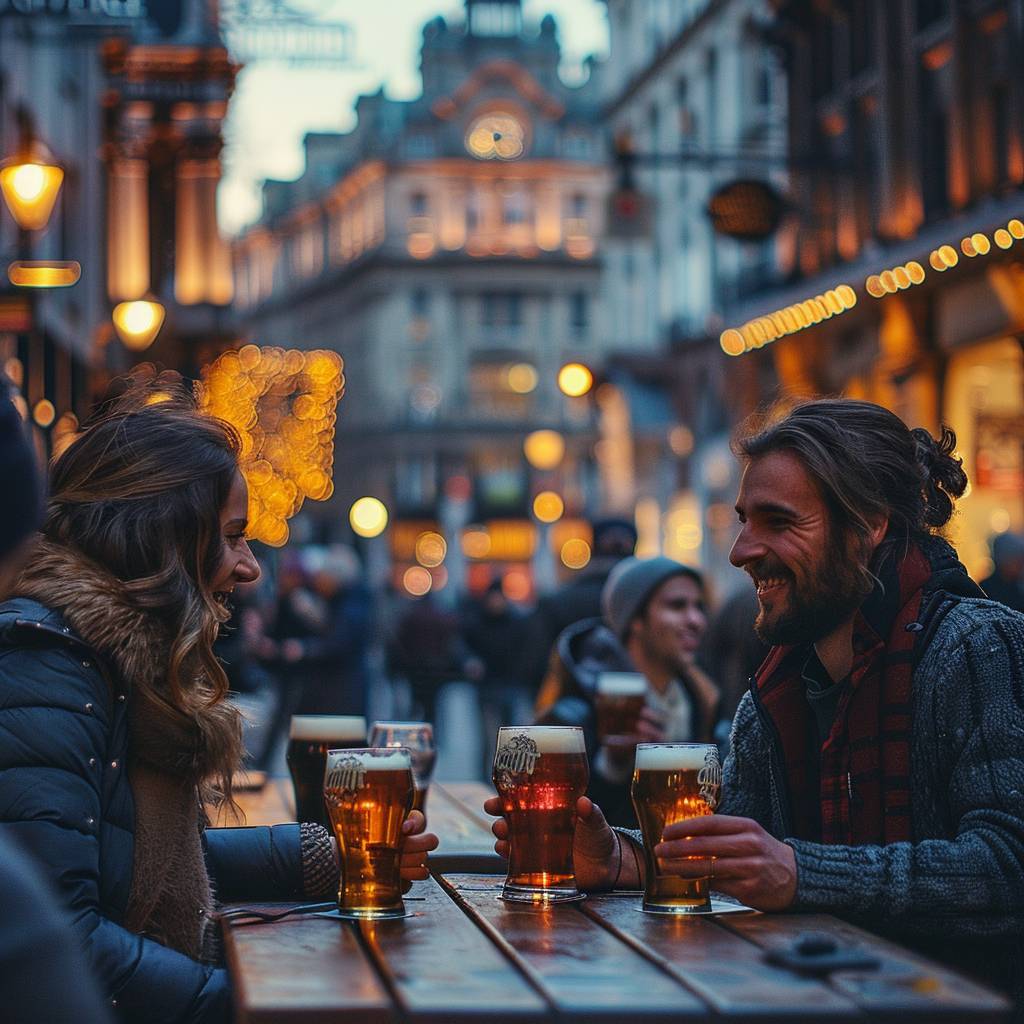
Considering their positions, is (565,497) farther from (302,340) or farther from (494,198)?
(302,340)

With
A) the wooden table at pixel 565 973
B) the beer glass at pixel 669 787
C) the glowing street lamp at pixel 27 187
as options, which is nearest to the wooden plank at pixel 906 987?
the wooden table at pixel 565 973

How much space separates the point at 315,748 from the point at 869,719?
62.1 inches

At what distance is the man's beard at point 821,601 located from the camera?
3631mm

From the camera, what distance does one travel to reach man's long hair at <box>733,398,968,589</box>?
3684 mm

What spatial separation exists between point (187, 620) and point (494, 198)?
8622 cm

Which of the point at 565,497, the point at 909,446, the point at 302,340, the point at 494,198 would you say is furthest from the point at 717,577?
the point at 302,340

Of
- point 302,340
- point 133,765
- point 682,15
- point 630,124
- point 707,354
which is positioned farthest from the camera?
point 302,340

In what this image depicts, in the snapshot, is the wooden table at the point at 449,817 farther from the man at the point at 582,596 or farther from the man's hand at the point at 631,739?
the man at the point at 582,596

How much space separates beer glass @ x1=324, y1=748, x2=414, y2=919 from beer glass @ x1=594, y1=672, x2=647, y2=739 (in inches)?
112

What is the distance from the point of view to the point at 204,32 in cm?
3128

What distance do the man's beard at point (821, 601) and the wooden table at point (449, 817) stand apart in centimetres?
102

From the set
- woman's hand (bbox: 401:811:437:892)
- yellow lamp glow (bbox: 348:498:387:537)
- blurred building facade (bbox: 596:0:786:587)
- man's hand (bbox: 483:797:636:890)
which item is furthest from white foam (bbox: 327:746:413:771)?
yellow lamp glow (bbox: 348:498:387:537)

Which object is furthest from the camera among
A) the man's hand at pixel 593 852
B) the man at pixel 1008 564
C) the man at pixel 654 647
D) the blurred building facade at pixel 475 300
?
the blurred building facade at pixel 475 300

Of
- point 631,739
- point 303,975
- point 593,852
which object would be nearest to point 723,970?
point 303,975
